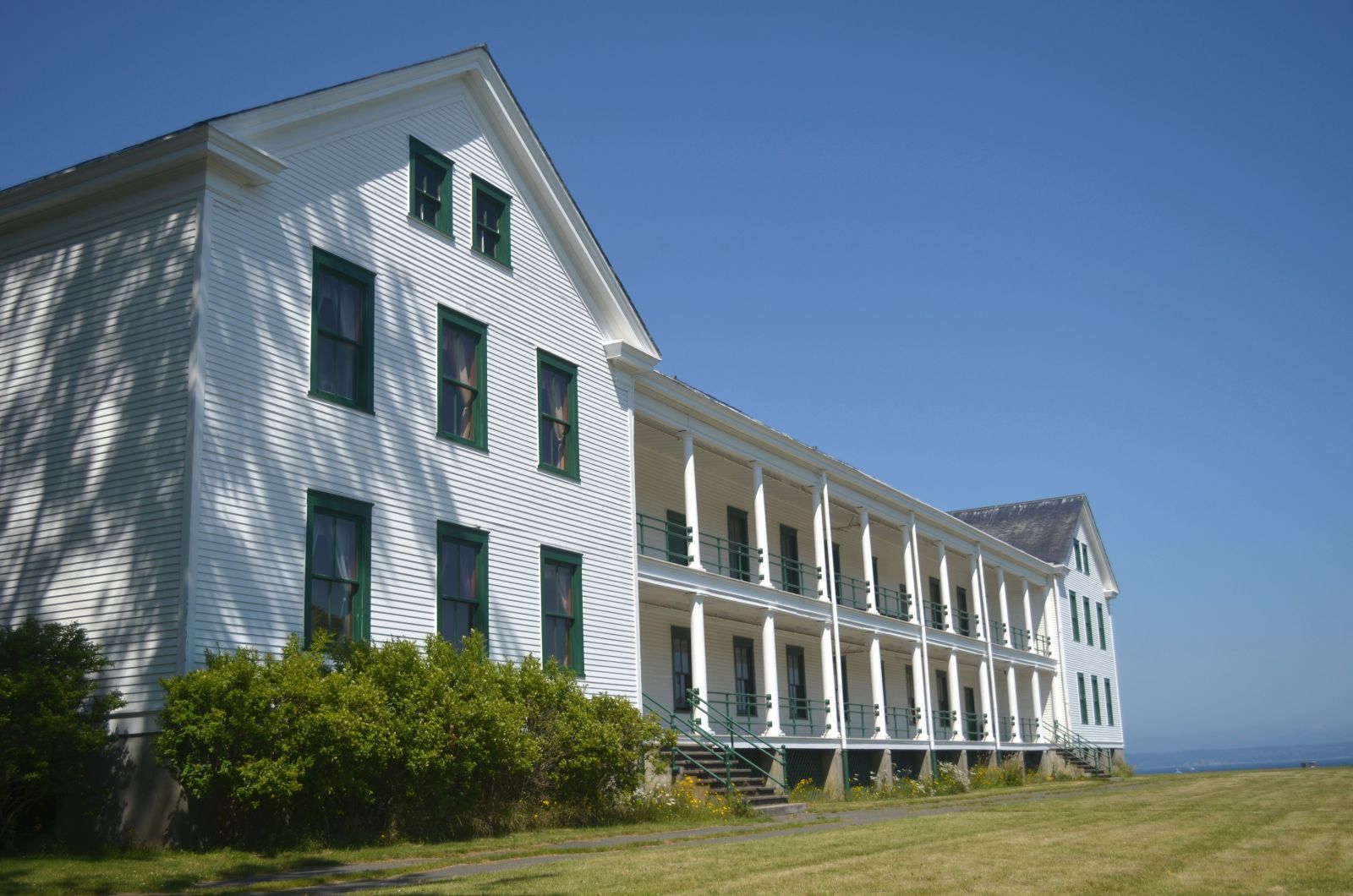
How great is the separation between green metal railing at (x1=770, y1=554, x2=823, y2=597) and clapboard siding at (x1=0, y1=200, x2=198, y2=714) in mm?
17708

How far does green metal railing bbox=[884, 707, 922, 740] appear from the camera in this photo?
33.9 metres

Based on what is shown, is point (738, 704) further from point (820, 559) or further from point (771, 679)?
point (820, 559)

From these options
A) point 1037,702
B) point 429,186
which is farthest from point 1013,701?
point 429,186

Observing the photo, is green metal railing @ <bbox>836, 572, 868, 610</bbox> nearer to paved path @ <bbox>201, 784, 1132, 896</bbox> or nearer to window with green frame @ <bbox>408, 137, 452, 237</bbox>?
paved path @ <bbox>201, 784, 1132, 896</bbox>

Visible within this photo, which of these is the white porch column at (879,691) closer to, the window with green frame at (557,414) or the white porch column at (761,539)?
the white porch column at (761,539)

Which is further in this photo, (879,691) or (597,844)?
(879,691)

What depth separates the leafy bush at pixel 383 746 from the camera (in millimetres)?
13203

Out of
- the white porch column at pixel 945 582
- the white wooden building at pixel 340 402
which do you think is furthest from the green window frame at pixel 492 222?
the white porch column at pixel 945 582

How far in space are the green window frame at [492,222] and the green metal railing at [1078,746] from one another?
33.2m

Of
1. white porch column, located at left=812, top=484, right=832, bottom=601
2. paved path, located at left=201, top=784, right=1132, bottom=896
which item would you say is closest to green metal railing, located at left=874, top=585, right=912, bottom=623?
white porch column, located at left=812, top=484, right=832, bottom=601

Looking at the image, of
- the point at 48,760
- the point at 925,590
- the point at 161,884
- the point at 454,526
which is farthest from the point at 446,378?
the point at 925,590

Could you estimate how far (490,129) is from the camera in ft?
69.6

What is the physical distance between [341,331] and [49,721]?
6.35 metres

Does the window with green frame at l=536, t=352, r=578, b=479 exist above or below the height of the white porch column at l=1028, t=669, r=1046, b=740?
above
